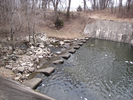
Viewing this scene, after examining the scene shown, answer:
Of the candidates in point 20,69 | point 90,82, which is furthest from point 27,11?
point 90,82

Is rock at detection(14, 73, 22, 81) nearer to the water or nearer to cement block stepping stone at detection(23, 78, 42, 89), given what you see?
cement block stepping stone at detection(23, 78, 42, 89)

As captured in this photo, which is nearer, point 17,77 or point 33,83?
point 33,83

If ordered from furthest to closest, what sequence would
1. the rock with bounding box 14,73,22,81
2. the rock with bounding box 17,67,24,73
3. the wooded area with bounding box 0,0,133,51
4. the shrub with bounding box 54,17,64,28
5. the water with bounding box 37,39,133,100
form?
the shrub with bounding box 54,17,64,28
the wooded area with bounding box 0,0,133,51
the rock with bounding box 17,67,24,73
the rock with bounding box 14,73,22,81
the water with bounding box 37,39,133,100

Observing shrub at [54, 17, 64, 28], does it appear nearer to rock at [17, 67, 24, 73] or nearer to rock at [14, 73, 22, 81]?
rock at [17, 67, 24, 73]

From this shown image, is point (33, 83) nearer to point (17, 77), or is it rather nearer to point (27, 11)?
point (17, 77)

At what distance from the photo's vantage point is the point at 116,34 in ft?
55.9

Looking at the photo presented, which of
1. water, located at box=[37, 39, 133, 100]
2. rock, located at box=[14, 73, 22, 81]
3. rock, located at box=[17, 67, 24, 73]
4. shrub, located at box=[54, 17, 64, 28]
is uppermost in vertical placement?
shrub, located at box=[54, 17, 64, 28]

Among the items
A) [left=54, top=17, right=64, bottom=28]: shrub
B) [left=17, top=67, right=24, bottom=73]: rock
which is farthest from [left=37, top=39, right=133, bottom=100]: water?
[left=54, top=17, right=64, bottom=28]: shrub

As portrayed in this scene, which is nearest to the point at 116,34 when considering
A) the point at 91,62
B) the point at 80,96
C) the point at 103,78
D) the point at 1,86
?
the point at 91,62

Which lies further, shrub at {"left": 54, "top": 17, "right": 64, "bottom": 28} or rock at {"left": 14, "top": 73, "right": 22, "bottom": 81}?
shrub at {"left": 54, "top": 17, "right": 64, "bottom": 28}

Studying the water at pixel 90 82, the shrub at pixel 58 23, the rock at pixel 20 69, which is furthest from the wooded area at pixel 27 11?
the water at pixel 90 82

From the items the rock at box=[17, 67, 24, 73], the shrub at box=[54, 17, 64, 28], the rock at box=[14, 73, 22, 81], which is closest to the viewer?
the rock at box=[14, 73, 22, 81]

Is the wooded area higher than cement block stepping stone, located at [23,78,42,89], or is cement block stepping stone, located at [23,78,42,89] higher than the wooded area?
the wooded area

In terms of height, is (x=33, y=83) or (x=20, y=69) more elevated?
(x=20, y=69)
